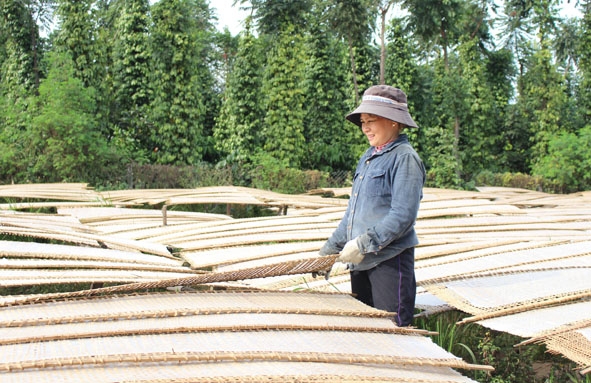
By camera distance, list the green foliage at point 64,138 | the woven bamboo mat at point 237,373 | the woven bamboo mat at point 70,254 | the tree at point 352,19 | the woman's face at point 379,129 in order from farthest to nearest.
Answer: the tree at point 352,19 < the green foliage at point 64,138 < the woven bamboo mat at point 70,254 < the woman's face at point 379,129 < the woven bamboo mat at point 237,373

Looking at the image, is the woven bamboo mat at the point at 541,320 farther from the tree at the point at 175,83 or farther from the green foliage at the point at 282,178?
the tree at the point at 175,83

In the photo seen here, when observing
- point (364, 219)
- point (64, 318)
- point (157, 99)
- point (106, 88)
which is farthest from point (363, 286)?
point (106, 88)

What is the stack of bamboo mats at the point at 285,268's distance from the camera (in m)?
1.84

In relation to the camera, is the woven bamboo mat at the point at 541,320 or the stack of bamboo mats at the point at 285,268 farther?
the woven bamboo mat at the point at 541,320

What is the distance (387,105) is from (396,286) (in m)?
0.65

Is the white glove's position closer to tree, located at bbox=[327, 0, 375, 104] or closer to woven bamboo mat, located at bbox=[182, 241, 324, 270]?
woven bamboo mat, located at bbox=[182, 241, 324, 270]

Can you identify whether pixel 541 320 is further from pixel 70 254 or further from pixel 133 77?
pixel 133 77

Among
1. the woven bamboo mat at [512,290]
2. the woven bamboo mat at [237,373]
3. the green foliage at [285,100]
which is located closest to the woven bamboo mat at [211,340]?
the woven bamboo mat at [237,373]

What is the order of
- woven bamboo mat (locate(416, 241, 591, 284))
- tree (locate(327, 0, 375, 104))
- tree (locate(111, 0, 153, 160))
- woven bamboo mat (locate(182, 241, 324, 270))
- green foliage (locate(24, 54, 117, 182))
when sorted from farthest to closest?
tree (locate(327, 0, 375, 104)), tree (locate(111, 0, 153, 160)), green foliage (locate(24, 54, 117, 182)), woven bamboo mat (locate(182, 241, 324, 270)), woven bamboo mat (locate(416, 241, 591, 284))

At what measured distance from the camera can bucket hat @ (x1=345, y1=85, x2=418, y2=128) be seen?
2260 mm

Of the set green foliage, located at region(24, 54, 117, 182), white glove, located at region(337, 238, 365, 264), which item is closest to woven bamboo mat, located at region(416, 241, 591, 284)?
white glove, located at region(337, 238, 365, 264)

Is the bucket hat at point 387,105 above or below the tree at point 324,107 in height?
below

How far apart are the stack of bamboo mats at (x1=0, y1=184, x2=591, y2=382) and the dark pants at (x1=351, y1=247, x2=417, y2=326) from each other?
0.12 meters

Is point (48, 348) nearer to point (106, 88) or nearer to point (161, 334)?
point (161, 334)
